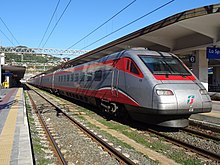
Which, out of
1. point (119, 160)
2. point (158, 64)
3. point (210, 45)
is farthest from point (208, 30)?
point (119, 160)

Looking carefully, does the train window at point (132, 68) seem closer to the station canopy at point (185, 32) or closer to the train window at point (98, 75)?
the train window at point (98, 75)

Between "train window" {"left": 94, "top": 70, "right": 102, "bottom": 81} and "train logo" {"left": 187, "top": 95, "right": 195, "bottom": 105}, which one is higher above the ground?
"train window" {"left": 94, "top": 70, "right": 102, "bottom": 81}

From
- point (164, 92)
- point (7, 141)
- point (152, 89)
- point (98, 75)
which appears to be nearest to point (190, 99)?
point (164, 92)

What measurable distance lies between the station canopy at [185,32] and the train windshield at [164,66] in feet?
13.9

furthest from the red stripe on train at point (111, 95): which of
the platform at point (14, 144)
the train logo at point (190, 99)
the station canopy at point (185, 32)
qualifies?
the station canopy at point (185, 32)

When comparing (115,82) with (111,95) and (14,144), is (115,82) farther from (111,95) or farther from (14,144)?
(14,144)

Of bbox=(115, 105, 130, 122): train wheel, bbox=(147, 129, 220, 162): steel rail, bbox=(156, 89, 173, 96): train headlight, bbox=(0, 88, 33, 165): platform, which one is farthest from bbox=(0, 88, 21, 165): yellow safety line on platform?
bbox=(147, 129, 220, 162): steel rail

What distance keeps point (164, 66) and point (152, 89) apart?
142cm

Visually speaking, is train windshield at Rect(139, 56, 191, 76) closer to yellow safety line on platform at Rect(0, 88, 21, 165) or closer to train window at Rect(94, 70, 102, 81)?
train window at Rect(94, 70, 102, 81)

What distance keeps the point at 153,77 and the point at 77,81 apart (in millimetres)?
9775

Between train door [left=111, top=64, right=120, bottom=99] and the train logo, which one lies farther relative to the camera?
train door [left=111, top=64, right=120, bottom=99]

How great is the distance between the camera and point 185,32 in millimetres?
15711

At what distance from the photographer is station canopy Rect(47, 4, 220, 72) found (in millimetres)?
12681

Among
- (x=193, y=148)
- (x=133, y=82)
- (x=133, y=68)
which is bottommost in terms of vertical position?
(x=193, y=148)
